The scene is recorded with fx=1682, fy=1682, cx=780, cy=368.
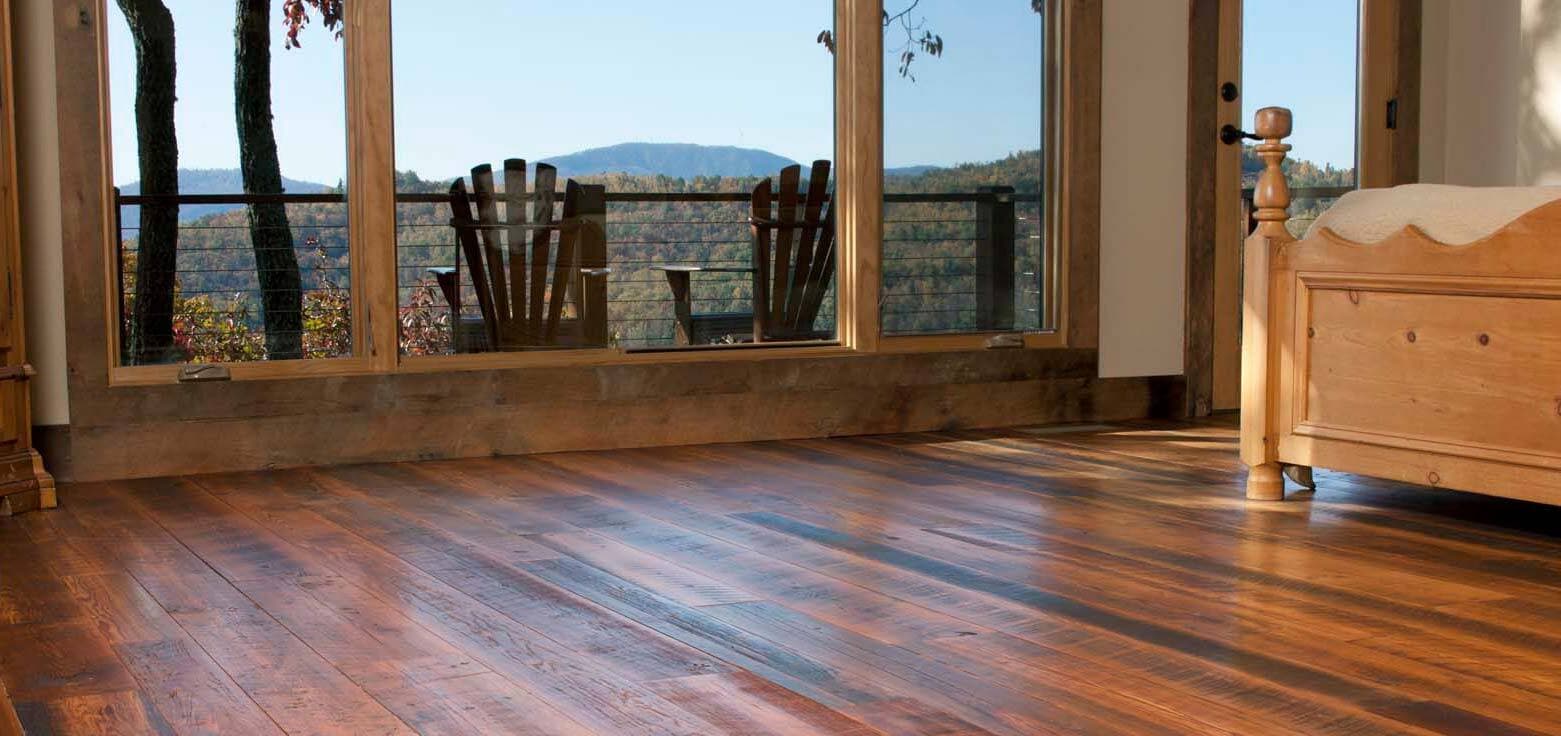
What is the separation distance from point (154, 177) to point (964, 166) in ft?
8.66

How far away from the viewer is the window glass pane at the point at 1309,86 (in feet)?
20.7

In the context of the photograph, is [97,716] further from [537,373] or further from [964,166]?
[964,166]

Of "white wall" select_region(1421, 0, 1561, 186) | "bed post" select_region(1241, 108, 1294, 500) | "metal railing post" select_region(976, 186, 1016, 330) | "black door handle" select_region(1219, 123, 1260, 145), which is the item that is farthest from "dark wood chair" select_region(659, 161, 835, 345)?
"white wall" select_region(1421, 0, 1561, 186)

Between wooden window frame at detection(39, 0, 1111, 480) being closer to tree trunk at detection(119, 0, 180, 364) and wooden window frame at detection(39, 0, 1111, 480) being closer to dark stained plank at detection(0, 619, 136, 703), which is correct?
tree trunk at detection(119, 0, 180, 364)

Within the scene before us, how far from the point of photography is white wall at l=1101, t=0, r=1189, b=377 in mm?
6070

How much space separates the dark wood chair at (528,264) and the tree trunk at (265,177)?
0.47m

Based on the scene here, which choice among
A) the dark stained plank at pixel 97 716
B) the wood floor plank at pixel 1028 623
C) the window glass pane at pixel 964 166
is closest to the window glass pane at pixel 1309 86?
the window glass pane at pixel 964 166

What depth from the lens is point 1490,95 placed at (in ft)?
21.1

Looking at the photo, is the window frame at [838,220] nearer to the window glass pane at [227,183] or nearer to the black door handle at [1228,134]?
the window glass pane at [227,183]

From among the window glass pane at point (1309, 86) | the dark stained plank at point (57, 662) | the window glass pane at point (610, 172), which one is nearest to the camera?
the dark stained plank at point (57, 662)

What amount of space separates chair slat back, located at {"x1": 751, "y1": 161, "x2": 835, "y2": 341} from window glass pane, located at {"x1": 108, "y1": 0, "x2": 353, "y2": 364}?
139cm

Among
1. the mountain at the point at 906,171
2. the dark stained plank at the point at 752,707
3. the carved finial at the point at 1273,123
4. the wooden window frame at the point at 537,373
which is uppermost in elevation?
the carved finial at the point at 1273,123

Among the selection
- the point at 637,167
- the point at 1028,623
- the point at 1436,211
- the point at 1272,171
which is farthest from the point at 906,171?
the point at 1028,623

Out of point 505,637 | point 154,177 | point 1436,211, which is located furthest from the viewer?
point 154,177
